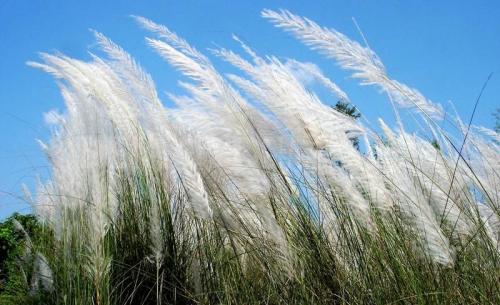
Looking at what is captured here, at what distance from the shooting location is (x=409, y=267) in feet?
8.07

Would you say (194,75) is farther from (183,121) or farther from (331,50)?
(331,50)

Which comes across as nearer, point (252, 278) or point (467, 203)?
point (467, 203)

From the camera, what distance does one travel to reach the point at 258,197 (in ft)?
8.67

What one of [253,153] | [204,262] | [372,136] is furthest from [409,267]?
[204,262]

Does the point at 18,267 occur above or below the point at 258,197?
below

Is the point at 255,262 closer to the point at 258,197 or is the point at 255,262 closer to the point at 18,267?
the point at 258,197

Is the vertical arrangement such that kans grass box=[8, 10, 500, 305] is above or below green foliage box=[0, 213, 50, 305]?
above

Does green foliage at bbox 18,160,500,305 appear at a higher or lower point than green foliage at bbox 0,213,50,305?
higher

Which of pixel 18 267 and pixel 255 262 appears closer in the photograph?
pixel 255 262

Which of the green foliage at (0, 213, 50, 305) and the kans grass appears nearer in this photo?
the kans grass

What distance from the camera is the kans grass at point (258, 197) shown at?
242 centimetres

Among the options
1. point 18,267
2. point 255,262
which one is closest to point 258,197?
point 255,262

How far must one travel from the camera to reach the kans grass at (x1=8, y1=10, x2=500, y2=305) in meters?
2.42

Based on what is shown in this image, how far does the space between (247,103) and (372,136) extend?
1.88 feet
